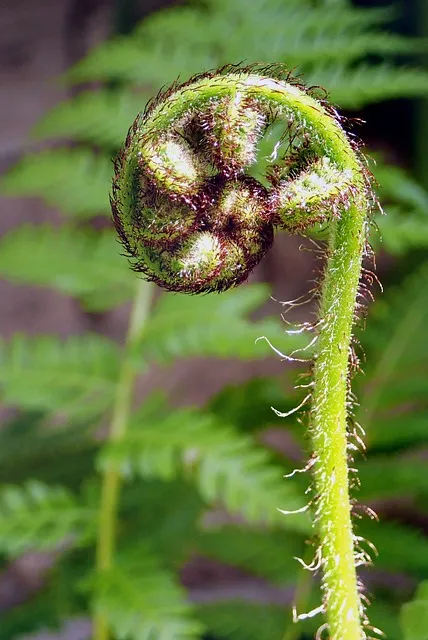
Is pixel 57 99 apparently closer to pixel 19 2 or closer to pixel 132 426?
pixel 19 2

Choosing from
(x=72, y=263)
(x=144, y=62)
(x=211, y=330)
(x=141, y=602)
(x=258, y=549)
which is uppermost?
(x=144, y=62)

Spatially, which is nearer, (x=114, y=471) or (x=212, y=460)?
(x=212, y=460)

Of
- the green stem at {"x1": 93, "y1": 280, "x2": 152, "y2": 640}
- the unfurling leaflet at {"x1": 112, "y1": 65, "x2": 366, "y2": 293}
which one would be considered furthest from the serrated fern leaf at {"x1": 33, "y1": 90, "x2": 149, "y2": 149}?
the unfurling leaflet at {"x1": 112, "y1": 65, "x2": 366, "y2": 293}

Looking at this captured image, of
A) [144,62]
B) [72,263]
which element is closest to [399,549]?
[72,263]

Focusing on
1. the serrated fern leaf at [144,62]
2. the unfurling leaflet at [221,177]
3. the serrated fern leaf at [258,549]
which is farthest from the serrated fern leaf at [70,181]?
the unfurling leaflet at [221,177]

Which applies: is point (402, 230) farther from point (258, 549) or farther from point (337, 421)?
point (337, 421)

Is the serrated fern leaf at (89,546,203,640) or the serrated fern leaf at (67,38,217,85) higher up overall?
the serrated fern leaf at (67,38,217,85)

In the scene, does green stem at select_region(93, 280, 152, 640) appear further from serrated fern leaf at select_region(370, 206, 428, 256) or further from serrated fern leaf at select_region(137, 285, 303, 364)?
serrated fern leaf at select_region(370, 206, 428, 256)
